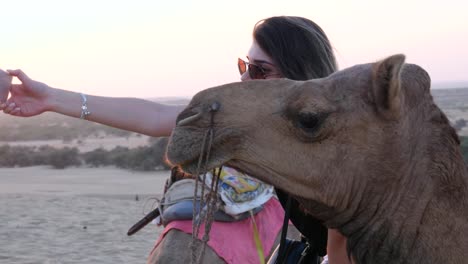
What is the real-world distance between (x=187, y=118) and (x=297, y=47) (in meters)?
0.90

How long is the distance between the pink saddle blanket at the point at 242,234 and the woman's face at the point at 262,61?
130 centimetres

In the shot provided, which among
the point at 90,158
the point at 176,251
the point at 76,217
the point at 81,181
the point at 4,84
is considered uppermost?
the point at 4,84

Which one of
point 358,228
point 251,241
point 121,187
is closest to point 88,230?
point 121,187

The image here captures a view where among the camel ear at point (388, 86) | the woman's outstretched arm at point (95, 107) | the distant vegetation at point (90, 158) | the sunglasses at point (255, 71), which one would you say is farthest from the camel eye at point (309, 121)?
the distant vegetation at point (90, 158)

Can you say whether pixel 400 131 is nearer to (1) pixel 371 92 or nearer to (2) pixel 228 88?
(1) pixel 371 92

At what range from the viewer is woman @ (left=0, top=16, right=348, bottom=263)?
2.76 metres

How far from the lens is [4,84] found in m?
3.15

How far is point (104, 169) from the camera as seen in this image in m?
24.4

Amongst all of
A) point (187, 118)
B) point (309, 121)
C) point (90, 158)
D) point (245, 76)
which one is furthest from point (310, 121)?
point (90, 158)

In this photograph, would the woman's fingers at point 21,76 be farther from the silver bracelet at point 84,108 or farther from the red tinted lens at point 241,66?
the red tinted lens at point 241,66

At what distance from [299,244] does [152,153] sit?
20.9 metres

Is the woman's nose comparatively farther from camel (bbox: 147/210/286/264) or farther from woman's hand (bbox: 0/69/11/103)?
camel (bbox: 147/210/286/264)

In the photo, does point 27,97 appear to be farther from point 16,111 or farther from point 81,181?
point 81,181

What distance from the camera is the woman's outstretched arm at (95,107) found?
327 cm
